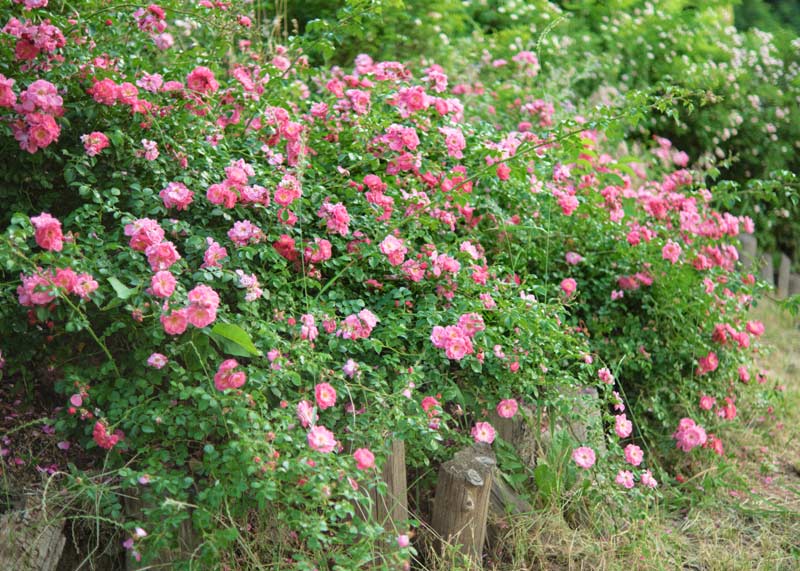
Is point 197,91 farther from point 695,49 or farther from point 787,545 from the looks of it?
point 695,49

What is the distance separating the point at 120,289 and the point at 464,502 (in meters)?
0.99

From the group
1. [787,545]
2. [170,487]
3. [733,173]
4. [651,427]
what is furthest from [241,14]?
[733,173]

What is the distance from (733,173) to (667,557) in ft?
12.5

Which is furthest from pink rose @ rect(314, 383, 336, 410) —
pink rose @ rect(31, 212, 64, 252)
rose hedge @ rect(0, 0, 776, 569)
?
pink rose @ rect(31, 212, 64, 252)

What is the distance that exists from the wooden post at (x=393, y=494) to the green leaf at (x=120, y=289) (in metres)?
0.73

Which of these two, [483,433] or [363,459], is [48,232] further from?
[483,433]

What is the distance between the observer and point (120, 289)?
74.4 inches

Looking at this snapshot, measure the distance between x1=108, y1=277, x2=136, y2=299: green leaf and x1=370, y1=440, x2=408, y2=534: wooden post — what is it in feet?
2.39

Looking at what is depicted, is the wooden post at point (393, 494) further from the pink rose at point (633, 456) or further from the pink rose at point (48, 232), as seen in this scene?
the pink rose at point (48, 232)

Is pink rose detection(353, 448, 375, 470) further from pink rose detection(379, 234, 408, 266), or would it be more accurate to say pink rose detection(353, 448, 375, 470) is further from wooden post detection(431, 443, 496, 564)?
pink rose detection(379, 234, 408, 266)

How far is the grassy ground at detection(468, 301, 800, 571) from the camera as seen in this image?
2381 millimetres

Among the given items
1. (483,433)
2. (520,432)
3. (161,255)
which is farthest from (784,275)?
(161,255)

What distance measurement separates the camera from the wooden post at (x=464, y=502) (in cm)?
218

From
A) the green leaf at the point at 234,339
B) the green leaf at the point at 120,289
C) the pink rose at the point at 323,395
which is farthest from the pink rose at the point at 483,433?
the green leaf at the point at 120,289
